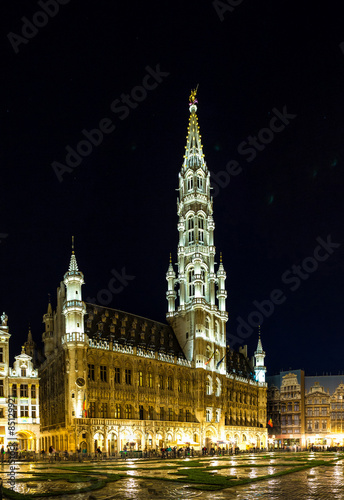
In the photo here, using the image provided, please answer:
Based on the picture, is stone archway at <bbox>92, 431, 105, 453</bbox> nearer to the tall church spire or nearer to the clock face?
the clock face

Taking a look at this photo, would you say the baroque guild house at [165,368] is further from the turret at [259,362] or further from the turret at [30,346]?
the turret at [30,346]

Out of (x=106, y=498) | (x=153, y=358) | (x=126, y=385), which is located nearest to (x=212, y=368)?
(x=153, y=358)

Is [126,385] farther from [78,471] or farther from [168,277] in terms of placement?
[78,471]

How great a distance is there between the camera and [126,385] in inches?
3420

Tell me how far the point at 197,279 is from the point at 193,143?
3357cm

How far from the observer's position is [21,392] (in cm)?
8006

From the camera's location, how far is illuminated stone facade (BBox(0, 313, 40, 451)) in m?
77.6

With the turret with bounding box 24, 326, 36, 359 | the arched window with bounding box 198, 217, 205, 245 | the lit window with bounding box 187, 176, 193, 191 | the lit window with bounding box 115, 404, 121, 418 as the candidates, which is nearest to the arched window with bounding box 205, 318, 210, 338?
the arched window with bounding box 198, 217, 205, 245

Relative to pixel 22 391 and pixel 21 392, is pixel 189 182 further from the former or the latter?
pixel 21 392

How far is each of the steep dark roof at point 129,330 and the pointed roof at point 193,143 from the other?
36.3m

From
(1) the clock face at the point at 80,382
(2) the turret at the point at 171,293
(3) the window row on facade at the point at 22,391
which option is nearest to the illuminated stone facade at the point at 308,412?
(2) the turret at the point at 171,293

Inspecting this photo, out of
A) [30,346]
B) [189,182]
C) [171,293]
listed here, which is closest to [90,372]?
[30,346]

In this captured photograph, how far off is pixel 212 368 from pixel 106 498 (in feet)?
271

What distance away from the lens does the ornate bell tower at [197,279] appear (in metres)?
106
